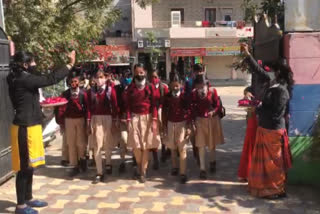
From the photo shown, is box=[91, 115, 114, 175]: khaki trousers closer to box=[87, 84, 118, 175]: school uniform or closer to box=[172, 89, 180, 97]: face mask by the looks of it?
box=[87, 84, 118, 175]: school uniform

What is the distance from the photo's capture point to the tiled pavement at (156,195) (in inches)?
171

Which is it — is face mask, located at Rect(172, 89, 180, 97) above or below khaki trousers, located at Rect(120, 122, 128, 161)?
above

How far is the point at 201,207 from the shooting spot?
14.4 feet

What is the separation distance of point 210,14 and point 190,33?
3.30 metres

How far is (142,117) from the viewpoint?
17.1 ft

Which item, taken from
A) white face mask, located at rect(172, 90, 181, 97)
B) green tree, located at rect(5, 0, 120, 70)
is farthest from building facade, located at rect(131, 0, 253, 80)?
white face mask, located at rect(172, 90, 181, 97)

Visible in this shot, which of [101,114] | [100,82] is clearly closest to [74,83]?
[100,82]

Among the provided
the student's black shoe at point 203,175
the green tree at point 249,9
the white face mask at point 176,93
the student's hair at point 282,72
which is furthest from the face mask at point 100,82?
the green tree at point 249,9

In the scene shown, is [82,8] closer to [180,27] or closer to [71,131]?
[71,131]

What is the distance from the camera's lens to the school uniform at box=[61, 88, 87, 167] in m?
5.64

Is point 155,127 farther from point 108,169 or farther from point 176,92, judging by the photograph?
point 108,169

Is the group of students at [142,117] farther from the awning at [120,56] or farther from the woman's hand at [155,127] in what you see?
the awning at [120,56]

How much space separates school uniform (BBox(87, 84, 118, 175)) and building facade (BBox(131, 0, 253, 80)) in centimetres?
2059

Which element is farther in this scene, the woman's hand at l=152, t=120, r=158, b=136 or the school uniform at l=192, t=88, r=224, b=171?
the school uniform at l=192, t=88, r=224, b=171
